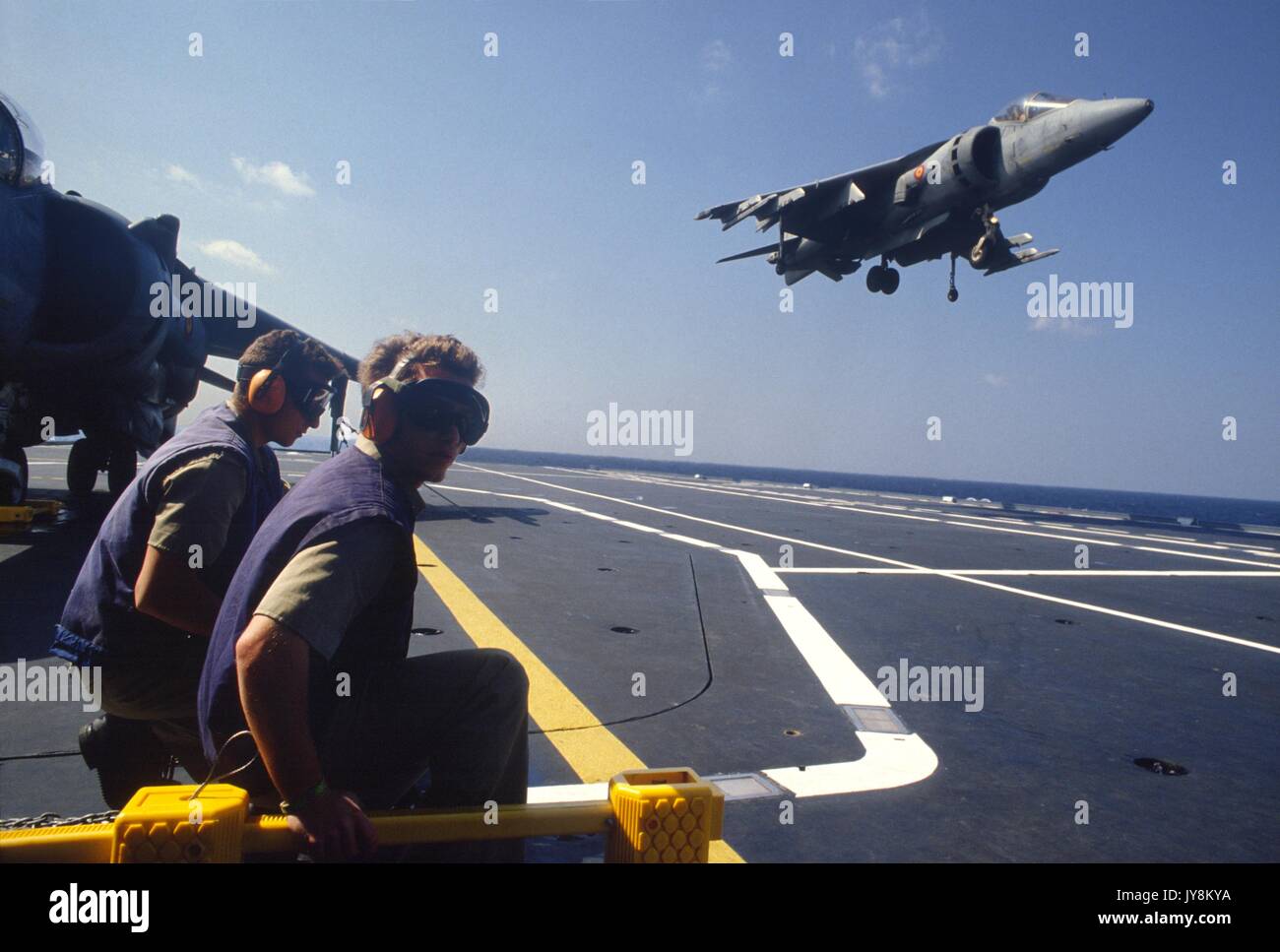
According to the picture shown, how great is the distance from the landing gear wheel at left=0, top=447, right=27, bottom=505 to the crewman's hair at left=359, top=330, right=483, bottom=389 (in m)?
7.49

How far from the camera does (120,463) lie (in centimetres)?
895

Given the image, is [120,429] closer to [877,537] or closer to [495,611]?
[495,611]

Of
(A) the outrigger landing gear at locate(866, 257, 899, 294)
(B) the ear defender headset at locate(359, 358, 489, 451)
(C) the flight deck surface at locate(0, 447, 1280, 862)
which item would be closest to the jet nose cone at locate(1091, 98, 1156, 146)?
(A) the outrigger landing gear at locate(866, 257, 899, 294)

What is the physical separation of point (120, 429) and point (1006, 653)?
10006 millimetres

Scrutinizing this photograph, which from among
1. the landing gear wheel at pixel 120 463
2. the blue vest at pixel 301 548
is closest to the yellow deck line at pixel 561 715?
the blue vest at pixel 301 548

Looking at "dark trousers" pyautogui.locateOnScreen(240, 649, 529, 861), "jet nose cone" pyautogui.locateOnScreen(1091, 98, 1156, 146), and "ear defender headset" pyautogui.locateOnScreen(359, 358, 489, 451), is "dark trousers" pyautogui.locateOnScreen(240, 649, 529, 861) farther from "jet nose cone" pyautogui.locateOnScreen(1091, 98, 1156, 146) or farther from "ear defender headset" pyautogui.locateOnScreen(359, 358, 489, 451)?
"jet nose cone" pyautogui.locateOnScreen(1091, 98, 1156, 146)

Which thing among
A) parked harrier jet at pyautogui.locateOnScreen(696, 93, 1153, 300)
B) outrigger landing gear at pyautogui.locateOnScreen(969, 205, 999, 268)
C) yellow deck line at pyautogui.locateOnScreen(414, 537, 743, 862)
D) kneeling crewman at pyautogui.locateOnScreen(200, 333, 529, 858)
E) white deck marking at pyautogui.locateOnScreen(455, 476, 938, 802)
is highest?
parked harrier jet at pyautogui.locateOnScreen(696, 93, 1153, 300)

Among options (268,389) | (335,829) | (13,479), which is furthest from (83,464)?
(335,829)

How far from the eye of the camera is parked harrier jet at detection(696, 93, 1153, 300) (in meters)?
12.9

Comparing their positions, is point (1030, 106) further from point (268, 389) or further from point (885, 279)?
point (268, 389)

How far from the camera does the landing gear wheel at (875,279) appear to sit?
18422 mm

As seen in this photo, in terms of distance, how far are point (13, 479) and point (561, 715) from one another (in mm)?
7367
